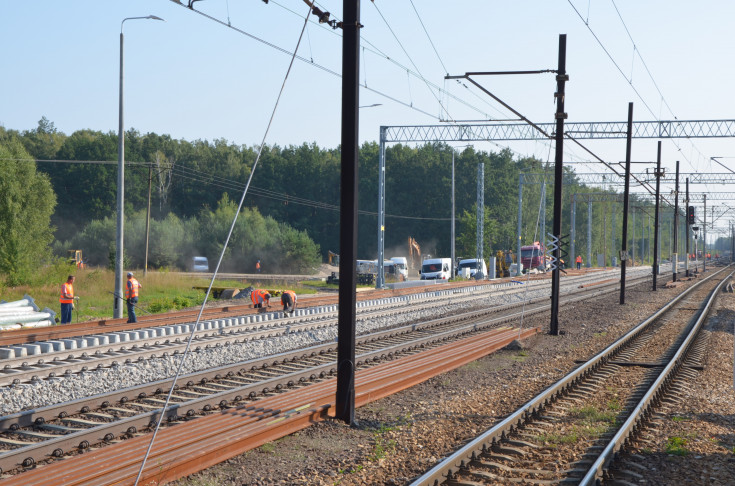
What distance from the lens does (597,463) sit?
7508 mm

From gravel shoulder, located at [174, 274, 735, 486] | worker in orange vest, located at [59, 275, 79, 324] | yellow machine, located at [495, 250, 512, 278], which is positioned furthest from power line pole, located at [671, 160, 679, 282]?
worker in orange vest, located at [59, 275, 79, 324]

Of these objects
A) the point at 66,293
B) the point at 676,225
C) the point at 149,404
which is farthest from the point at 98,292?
the point at 676,225

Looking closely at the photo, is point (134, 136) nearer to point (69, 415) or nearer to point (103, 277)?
point (103, 277)

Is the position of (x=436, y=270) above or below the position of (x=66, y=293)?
below

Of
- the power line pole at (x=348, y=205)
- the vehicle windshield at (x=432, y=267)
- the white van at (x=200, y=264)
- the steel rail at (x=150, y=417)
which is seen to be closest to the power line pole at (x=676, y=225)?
the vehicle windshield at (x=432, y=267)

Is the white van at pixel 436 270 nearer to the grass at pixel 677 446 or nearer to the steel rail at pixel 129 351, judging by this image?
the steel rail at pixel 129 351

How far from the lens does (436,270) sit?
5584cm

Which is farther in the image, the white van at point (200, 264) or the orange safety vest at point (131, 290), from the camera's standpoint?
the white van at point (200, 264)

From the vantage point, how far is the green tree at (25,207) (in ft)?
156

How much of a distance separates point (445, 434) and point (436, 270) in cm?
4678

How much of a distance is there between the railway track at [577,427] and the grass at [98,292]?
1790 cm

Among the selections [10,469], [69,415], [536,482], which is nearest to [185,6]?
[69,415]

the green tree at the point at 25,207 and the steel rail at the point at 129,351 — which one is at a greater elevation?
the green tree at the point at 25,207

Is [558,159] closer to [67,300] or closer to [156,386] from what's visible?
[156,386]
